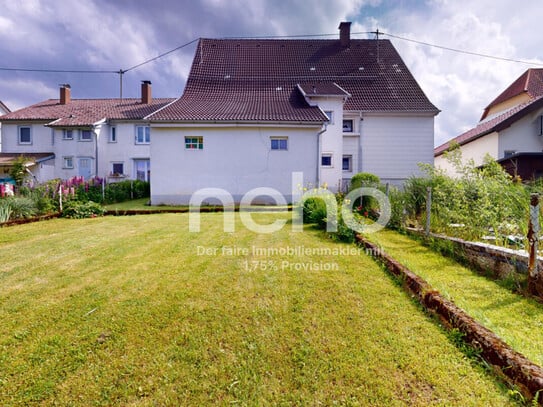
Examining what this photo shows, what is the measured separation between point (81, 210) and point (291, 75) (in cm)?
1452

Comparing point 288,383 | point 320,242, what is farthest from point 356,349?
point 320,242

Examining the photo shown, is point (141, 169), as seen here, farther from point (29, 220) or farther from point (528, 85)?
point (528, 85)

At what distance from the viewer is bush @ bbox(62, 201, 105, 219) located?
8.09m

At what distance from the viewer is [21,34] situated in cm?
1138

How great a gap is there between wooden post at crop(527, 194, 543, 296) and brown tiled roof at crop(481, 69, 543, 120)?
26.2 m

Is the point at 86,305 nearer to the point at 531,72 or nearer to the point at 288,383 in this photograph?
the point at 288,383

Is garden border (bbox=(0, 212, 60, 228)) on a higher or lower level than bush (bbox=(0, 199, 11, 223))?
lower

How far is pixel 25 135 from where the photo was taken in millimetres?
20266

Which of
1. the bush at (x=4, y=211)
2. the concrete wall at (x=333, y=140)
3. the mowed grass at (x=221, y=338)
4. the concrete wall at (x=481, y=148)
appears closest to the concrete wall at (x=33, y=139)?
the bush at (x=4, y=211)

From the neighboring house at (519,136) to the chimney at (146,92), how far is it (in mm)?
22656

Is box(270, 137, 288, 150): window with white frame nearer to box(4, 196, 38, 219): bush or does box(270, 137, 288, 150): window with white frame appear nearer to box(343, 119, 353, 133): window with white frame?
box(343, 119, 353, 133): window with white frame

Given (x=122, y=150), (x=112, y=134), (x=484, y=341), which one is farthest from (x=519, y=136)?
(x=112, y=134)

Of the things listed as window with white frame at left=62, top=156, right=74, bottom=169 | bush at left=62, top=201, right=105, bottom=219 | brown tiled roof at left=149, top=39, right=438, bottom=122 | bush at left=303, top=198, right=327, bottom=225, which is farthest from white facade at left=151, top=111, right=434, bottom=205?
window with white frame at left=62, top=156, right=74, bottom=169

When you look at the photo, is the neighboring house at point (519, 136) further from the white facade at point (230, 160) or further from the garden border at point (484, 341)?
the garden border at point (484, 341)
